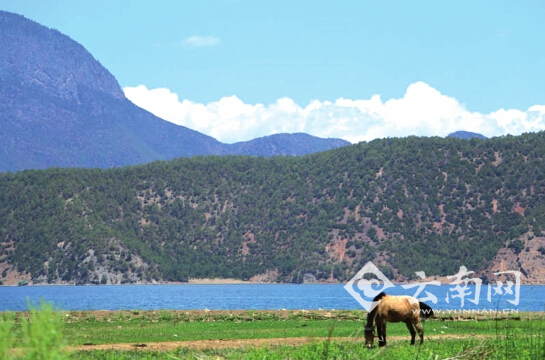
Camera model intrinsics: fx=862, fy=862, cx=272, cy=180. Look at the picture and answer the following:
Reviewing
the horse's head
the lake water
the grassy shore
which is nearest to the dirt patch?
the grassy shore

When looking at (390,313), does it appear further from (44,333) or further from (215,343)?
(44,333)

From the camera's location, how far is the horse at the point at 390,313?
22.6 meters

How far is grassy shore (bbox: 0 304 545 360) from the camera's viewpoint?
7418mm

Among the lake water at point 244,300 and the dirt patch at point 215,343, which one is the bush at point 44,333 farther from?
the lake water at point 244,300

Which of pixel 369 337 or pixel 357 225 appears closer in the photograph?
pixel 369 337

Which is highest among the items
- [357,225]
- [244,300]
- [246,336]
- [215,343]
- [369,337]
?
[357,225]

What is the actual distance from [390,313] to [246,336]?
10769mm

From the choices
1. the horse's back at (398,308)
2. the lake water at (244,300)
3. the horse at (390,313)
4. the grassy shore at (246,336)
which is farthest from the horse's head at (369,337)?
the lake water at (244,300)

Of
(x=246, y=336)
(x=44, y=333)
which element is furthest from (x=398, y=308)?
(x=44, y=333)

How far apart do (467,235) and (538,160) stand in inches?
838

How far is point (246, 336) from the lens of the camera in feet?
107

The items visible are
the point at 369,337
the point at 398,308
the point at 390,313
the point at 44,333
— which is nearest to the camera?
the point at 44,333

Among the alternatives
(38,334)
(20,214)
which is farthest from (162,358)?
(20,214)

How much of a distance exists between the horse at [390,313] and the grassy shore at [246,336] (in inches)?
19.7
